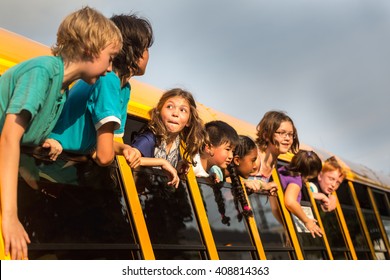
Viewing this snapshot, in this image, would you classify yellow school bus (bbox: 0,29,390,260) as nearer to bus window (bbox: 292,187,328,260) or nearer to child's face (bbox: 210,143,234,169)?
bus window (bbox: 292,187,328,260)

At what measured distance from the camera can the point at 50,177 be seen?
243 centimetres

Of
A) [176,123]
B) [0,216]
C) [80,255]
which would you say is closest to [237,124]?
[176,123]

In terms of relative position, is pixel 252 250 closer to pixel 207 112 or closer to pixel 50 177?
pixel 207 112

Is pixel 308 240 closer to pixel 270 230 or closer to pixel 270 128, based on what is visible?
pixel 270 230

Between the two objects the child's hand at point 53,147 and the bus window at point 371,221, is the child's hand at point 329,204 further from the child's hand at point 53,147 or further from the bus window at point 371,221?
the child's hand at point 53,147

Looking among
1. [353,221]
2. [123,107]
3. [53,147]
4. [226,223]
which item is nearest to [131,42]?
[123,107]

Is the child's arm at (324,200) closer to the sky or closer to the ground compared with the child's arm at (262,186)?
closer to the ground

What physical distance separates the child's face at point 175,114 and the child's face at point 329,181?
89.8 inches

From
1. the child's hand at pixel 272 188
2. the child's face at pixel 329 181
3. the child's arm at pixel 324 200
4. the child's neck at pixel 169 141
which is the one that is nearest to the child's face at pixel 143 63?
the child's neck at pixel 169 141

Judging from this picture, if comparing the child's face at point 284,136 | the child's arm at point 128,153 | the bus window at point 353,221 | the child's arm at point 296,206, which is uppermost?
the child's arm at point 128,153

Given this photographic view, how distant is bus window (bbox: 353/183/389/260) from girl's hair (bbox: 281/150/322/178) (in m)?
1.20

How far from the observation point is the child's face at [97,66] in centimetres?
227

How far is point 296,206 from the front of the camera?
440cm

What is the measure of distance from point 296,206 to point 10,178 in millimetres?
2661
